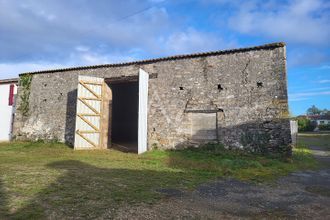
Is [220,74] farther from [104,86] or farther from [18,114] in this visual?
[18,114]

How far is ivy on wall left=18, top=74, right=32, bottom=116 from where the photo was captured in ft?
45.5

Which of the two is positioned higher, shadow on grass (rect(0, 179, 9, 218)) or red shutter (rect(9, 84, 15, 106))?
red shutter (rect(9, 84, 15, 106))

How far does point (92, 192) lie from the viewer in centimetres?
466

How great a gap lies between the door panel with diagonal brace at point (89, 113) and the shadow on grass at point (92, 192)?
403 cm

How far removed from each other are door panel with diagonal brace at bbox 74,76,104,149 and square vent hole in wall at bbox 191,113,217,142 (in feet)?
14.2

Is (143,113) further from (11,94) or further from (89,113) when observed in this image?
(11,94)

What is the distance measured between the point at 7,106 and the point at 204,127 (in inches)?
482

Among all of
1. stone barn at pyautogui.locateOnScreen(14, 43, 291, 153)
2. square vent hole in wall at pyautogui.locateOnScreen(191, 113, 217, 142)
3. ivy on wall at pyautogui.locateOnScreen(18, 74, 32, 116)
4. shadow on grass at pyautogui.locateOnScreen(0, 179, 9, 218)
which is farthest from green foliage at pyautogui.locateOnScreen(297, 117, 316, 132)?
shadow on grass at pyautogui.locateOnScreen(0, 179, 9, 218)

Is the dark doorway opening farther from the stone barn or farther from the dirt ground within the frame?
the dirt ground

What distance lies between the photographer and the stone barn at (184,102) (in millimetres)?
9430

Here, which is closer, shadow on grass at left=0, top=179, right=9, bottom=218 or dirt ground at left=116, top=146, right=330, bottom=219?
shadow on grass at left=0, top=179, right=9, bottom=218

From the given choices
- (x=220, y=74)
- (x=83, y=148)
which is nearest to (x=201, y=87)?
(x=220, y=74)

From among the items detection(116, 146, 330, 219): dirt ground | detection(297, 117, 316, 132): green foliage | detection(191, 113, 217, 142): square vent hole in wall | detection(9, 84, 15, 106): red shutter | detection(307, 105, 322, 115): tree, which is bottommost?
detection(116, 146, 330, 219): dirt ground

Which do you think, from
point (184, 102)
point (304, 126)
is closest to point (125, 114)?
point (184, 102)
